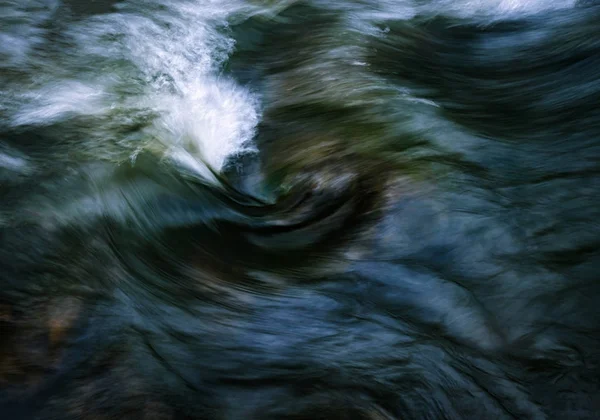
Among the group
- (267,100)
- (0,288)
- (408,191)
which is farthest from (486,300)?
(267,100)

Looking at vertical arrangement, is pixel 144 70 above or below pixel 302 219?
above

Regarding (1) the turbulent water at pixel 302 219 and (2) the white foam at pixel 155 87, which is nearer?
(1) the turbulent water at pixel 302 219

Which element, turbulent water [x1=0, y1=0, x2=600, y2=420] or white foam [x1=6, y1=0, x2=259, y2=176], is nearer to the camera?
turbulent water [x1=0, y1=0, x2=600, y2=420]

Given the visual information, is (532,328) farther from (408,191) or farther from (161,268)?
(161,268)

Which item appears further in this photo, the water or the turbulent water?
the water

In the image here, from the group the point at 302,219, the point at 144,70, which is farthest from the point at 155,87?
the point at 302,219

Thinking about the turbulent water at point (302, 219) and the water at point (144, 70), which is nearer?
the turbulent water at point (302, 219)

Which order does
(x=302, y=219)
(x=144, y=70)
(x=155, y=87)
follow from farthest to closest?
(x=144, y=70), (x=155, y=87), (x=302, y=219)

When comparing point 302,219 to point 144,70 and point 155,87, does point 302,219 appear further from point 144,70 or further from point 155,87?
point 144,70
